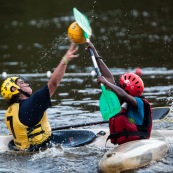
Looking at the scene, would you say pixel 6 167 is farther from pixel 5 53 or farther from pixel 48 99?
pixel 5 53

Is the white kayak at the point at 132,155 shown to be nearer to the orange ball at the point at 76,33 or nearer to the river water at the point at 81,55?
the river water at the point at 81,55

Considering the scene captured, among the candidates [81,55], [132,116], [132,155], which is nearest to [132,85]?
[132,116]

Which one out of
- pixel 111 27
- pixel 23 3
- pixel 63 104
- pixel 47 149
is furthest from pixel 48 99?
pixel 23 3

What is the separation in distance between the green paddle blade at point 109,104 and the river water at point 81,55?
78cm

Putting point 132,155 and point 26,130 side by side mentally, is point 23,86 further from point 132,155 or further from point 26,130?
point 132,155

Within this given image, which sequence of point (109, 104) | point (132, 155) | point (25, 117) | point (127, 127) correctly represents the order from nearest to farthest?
point (132, 155) → point (109, 104) → point (127, 127) → point (25, 117)

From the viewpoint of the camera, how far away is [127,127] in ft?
26.1

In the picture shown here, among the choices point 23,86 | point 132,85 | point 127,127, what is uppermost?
point 23,86

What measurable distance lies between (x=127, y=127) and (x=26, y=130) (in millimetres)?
1509

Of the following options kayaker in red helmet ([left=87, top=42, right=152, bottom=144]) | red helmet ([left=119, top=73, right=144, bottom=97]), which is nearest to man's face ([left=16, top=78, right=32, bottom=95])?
kayaker in red helmet ([left=87, top=42, right=152, bottom=144])

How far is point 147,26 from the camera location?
2233 cm

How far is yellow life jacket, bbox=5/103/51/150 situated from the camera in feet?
27.4

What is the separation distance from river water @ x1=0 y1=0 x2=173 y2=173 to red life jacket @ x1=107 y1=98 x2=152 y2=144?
1.55 ft

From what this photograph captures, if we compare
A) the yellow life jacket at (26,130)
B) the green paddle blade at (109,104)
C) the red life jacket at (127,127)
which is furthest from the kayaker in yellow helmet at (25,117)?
the red life jacket at (127,127)
